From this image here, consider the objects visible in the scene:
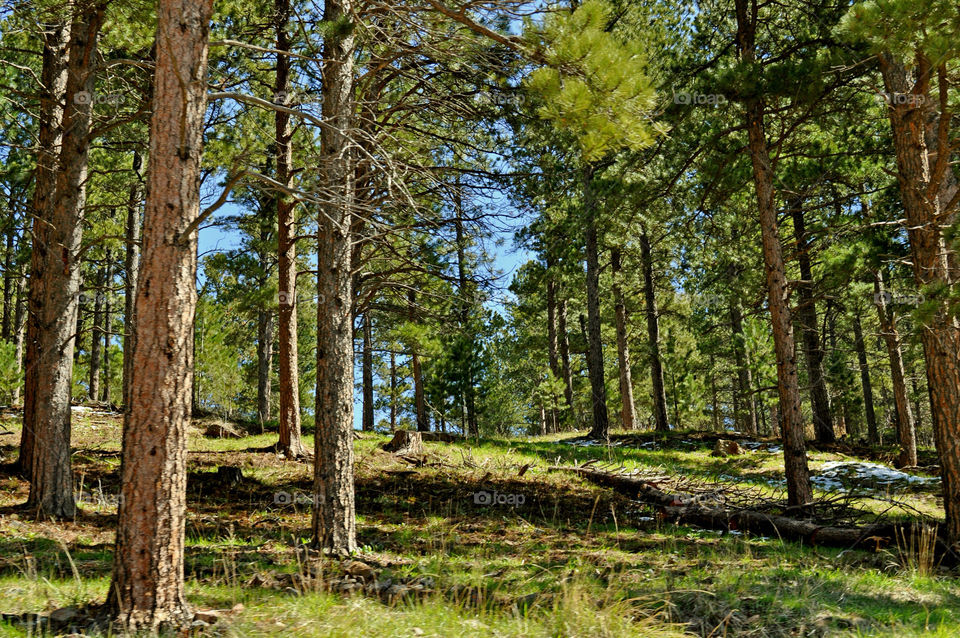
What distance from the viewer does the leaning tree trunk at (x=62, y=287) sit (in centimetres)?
693

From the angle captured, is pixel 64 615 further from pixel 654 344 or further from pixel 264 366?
pixel 654 344

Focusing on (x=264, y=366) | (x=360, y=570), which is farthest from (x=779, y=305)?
(x=264, y=366)

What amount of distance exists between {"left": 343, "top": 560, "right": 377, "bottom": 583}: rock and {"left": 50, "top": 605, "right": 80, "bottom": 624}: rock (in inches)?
77.0

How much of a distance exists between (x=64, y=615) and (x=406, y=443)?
29.0 ft

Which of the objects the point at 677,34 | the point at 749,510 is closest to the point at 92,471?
the point at 749,510

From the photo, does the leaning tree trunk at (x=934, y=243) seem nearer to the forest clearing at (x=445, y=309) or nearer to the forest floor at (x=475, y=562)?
the forest clearing at (x=445, y=309)

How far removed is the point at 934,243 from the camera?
6855 millimetres

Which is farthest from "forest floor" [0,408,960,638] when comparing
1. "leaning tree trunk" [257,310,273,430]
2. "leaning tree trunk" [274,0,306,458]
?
"leaning tree trunk" [257,310,273,430]

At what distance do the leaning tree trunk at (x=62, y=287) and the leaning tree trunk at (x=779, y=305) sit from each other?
8.94 m

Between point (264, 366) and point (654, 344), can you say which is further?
point (264, 366)

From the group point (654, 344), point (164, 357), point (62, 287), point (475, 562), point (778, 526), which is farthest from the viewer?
point (654, 344)

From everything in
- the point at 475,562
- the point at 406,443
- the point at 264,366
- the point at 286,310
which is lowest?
the point at 475,562

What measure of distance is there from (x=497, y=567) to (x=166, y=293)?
3.78 metres

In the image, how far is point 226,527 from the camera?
6949 millimetres
